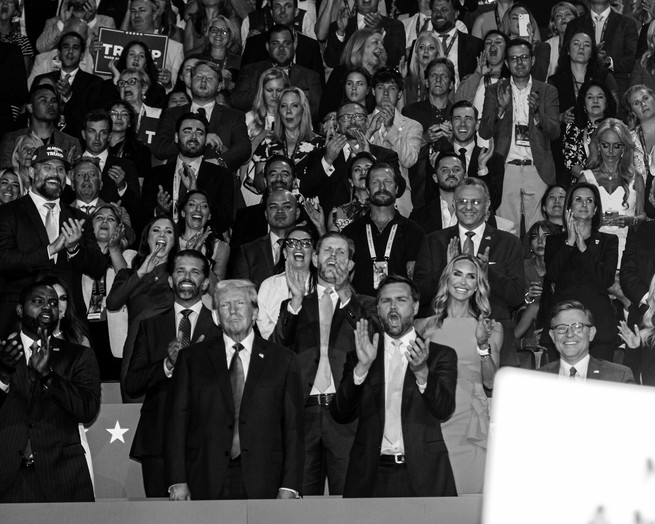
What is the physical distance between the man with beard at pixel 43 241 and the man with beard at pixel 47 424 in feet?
5.36

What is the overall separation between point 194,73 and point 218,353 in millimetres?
4738

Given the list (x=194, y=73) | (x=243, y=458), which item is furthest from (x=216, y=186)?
(x=243, y=458)

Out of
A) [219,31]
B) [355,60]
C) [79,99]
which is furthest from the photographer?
[219,31]

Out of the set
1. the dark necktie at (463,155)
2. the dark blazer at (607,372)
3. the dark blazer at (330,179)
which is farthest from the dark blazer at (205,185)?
the dark blazer at (607,372)

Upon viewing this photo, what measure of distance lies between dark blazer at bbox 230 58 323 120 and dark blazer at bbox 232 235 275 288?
2.80m

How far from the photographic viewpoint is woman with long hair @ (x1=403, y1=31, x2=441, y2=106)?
32.9ft

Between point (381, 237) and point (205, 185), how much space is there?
165 centimetres

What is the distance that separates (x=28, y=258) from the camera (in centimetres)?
684

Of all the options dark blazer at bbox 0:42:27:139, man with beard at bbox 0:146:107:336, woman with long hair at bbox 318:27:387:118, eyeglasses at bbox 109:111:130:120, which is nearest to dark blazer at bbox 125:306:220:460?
man with beard at bbox 0:146:107:336

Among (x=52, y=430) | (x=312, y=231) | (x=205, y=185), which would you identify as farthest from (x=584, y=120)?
(x=52, y=430)

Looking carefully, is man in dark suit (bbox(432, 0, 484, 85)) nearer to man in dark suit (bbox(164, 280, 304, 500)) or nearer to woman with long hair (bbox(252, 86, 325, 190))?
woman with long hair (bbox(252, 86, 325, 190))

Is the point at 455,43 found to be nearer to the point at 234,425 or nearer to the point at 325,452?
the point at 325,452

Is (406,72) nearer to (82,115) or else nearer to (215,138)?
(215,138)

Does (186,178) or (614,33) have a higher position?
(614,33)
